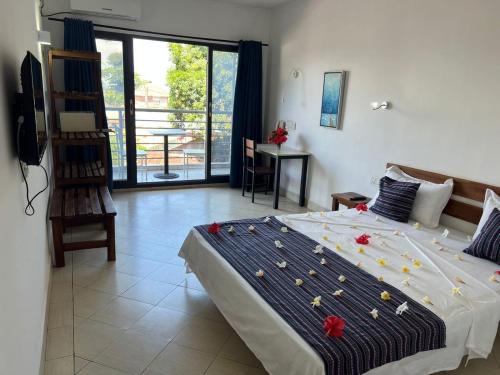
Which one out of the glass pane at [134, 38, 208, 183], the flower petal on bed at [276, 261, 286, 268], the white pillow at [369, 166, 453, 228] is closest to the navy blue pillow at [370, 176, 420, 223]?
the white pillow at [369, 166, 453, 228]

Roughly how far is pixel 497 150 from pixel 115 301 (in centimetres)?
302

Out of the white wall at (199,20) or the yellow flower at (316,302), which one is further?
the white wall at (199,20)

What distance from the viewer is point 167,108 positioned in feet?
17.9

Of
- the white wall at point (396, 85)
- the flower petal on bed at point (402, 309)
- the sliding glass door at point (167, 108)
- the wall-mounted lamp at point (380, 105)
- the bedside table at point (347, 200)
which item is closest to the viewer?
the flower petal on bed at point (402, 309)

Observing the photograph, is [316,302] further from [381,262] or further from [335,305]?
[381,262]

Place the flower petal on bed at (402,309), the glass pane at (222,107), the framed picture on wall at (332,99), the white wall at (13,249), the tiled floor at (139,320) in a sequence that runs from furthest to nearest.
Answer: the glass pane at (222,107), the framed picture on wall at (332,99), the tiled floor at (139,320), the flower petal on bed at (402,309), the white wall at (13,249)

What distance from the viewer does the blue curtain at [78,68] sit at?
431 cm

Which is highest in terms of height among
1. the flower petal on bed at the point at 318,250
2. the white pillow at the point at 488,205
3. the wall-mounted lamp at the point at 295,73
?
the wall-mounted lamp at the point at 295,73

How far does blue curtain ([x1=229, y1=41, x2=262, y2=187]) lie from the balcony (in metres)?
0.24

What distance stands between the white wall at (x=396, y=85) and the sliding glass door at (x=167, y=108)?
110cm

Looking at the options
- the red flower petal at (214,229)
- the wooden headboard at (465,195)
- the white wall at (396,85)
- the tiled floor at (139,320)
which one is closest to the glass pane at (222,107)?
the white wall at (396,85)

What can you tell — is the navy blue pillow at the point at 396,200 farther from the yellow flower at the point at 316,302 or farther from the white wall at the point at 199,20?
the white wall at the point at 199,20

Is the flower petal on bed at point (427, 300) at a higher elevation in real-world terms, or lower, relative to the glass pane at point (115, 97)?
lower

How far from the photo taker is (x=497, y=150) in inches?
107
